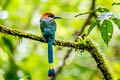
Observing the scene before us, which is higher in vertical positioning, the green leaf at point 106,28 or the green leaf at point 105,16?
the green leaf at point 105,16

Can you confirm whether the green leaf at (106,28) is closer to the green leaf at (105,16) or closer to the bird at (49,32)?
the green leaf at (105,16)

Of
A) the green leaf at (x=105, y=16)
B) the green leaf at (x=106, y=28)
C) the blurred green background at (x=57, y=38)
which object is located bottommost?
the blurred green background at (x=57, y=38)

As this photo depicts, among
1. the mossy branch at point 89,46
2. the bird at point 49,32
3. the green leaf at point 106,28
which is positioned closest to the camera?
the green leaf at point 106,28

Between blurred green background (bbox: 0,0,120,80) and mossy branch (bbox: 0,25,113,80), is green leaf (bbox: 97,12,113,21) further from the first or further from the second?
blurred green background (bbox: 0,0,120,80)

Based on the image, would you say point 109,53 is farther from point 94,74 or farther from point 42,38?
point 42,38

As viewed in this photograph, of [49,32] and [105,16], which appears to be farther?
[49,32]

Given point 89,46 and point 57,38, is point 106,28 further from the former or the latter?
point 57,38

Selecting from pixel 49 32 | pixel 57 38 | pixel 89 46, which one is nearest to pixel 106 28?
pixel 89 46

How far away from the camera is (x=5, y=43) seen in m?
3.75

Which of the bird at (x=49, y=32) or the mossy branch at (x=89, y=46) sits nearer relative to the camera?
the mossy branch at (x=89, y=46)

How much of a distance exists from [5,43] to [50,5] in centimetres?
196

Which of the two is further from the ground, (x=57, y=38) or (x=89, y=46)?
(x=89, y=46)

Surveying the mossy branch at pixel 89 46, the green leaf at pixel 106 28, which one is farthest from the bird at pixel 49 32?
the green leaf at pixel 106 28

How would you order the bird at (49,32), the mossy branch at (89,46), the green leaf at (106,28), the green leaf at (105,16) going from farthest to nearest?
the bird at (49,32) → the mossy branch at (89,46) → the green leaf at (106,28) → the green leaf at (105,16)
